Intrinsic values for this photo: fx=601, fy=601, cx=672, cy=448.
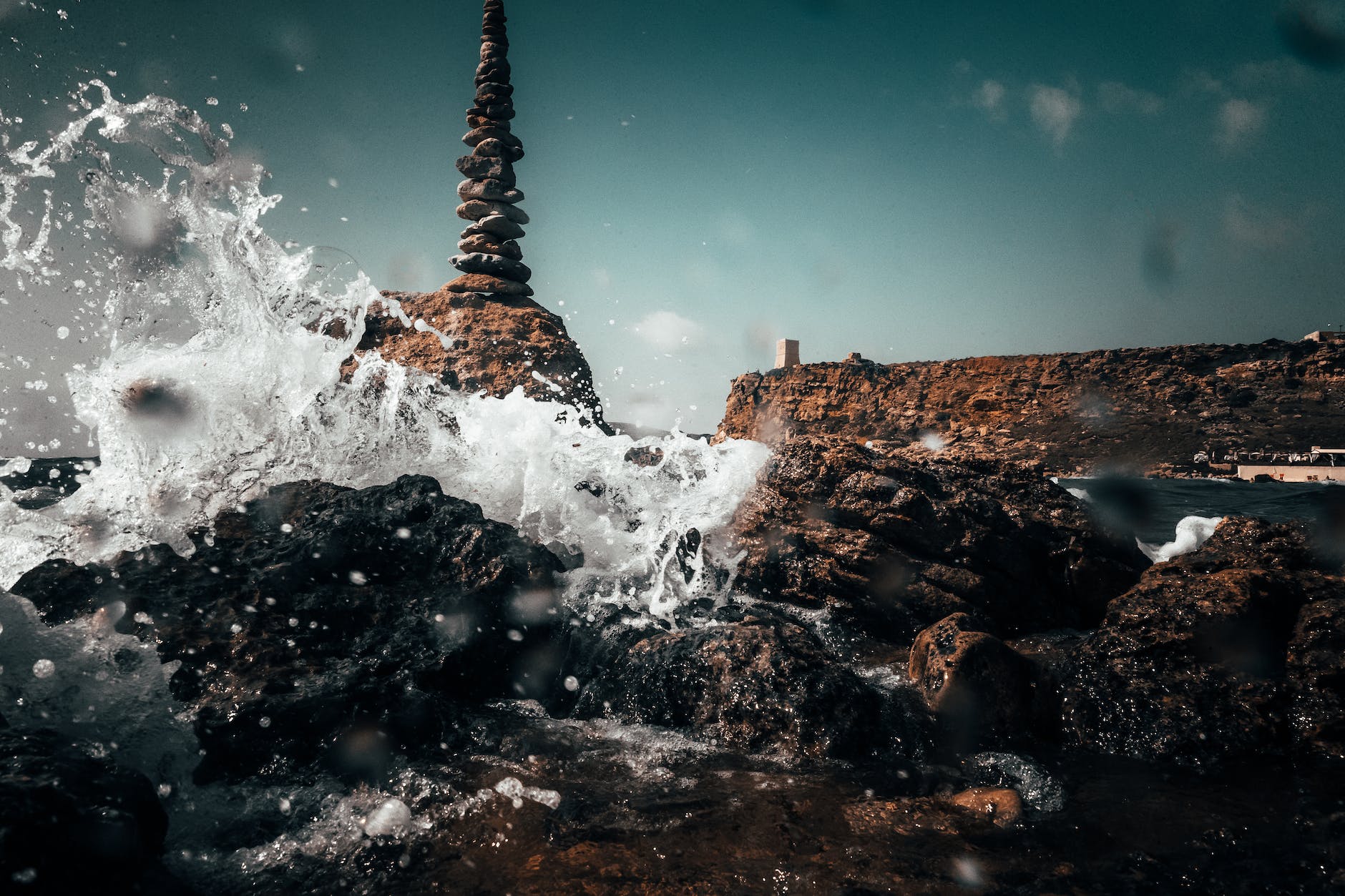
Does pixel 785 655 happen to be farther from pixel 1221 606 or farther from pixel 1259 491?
pixel 1259 491

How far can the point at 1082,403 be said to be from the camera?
204ft

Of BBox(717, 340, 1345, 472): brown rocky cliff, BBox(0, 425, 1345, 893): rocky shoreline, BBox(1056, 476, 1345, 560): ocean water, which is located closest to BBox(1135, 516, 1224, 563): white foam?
BBox(1056, 476, 1345, 560): ocean water

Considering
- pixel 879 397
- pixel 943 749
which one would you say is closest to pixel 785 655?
pixel 943 749

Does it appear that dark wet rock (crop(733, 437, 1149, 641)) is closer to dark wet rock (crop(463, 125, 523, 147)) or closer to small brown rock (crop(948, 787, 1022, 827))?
small brown rock (crop(948, 787, 1022, 827))

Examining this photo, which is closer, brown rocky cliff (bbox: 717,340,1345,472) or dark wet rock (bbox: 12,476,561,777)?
dark wet rock (bbox: 12,476,561,777)

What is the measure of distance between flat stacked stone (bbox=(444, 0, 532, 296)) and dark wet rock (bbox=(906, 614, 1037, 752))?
15950mm

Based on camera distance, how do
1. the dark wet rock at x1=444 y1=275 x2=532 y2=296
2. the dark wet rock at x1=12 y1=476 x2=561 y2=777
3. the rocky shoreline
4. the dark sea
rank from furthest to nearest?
1. the dark wet rock at x1=444 y1=275 x2=532 y2=296
2. the dark sea
3. the dark wet rock at x1=12 y1=476 x2=561 y2=777
4. the rocky shoreline

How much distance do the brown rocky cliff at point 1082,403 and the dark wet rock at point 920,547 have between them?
1687 inches

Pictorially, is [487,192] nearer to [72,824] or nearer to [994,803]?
[72,824]

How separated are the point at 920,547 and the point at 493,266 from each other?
49.9 ft

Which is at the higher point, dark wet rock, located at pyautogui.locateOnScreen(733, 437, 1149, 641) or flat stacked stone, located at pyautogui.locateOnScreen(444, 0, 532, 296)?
flat stacked stone, located at pyautogui.locateOnScreen(444, 0, 532, 296)

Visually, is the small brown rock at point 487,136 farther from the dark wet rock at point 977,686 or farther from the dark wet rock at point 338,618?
the dark wet rock at point 977,686

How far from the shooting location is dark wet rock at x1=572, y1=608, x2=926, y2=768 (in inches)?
145

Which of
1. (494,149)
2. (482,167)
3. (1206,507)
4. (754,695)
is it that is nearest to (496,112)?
(494,149)
